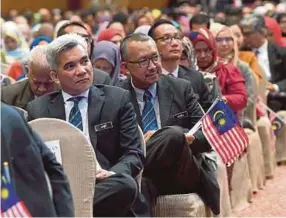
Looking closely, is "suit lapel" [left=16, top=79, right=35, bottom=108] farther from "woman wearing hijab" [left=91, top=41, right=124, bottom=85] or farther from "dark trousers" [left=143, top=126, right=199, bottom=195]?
"woman wearing hijab" [left=91, top=41, right=124, bottom=85]

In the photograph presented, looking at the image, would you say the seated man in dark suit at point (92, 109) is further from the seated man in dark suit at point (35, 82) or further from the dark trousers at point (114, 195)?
the seated man in dark suit at point (35, 82)

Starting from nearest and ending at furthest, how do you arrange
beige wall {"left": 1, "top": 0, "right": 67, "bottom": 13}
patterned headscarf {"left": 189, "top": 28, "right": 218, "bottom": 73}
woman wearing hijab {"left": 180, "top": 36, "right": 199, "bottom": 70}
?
woman wearing hijab {"left": 180, "top": 36, "right": 199, "bottom": 70} → patterned headscarf {"left": 189, "top": 28, "right": 218, "bottom": 73} → beige wall {"left": 1, "top": 0, "right": 67, "bottom": 13}

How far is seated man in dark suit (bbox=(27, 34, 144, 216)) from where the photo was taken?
438 centimetres

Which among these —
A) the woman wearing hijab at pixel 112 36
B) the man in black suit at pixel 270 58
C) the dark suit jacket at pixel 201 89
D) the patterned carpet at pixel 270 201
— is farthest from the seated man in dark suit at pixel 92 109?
the man in black suit at pixel 270 58

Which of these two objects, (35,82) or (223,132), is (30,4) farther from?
(223,132)

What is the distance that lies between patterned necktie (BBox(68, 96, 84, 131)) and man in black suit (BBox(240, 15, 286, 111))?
14.5 ft

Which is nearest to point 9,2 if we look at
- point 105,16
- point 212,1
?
point 212,1

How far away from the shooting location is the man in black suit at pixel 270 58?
8.73 metres

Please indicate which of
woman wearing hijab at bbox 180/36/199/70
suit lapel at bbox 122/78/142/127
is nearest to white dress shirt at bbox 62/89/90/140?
suit lapel at bbox 122/78/142/127

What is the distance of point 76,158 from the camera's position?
155 inches

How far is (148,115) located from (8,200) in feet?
7.07

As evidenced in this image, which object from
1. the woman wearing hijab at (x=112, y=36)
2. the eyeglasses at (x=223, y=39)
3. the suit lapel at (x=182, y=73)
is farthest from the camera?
the woman wearing hijab at (x=112, y=36)

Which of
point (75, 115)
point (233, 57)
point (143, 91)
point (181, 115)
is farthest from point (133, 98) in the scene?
point (233, 57)

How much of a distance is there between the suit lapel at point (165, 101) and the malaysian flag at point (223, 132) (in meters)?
0.23
